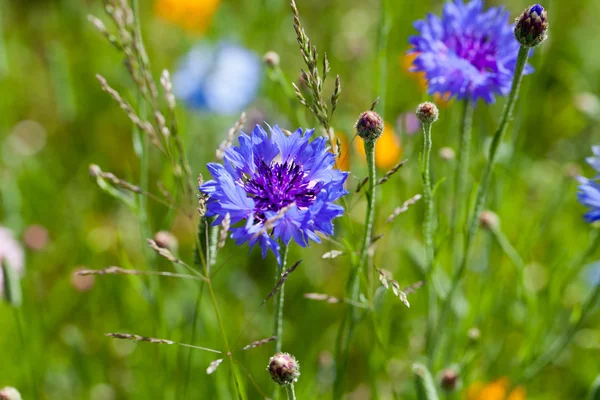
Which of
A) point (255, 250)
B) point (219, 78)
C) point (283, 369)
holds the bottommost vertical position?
point (283, 369)

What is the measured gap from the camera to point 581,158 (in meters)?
1.80

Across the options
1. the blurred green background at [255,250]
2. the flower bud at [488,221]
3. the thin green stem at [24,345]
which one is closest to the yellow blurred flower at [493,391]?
the blurred green background at [255,250]

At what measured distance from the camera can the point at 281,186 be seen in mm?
920

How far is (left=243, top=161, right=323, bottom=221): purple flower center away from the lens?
0.91m

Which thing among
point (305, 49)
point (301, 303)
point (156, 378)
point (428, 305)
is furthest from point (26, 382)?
point (305, 49)

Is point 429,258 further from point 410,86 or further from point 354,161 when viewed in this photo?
point 410,86

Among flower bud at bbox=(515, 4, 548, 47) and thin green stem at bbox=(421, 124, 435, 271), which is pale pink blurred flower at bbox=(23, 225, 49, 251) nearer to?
thin green stem at bbox=(421, 124, 435, 271)

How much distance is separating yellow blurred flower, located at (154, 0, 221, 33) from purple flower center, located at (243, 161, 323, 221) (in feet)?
5.56

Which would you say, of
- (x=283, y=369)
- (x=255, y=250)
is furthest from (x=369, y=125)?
(x=255, y=250)

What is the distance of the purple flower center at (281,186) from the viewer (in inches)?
35.8

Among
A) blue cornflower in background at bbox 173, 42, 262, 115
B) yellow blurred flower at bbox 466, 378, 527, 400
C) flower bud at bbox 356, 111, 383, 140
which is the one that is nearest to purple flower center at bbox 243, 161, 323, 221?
flower bud at bbox 356, 111, 383, 140

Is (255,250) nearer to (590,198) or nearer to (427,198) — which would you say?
(427,198)

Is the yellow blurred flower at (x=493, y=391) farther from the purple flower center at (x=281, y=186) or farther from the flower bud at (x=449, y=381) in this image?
the purple flower center at (x=281, y=186)

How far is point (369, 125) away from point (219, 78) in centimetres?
155
